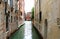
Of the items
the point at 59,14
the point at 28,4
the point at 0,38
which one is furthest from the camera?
the point at 28,4

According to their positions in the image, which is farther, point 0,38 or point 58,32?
point 0,38

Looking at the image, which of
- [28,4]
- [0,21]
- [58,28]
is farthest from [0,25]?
[28,4]

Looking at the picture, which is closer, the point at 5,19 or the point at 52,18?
the point at 52,18

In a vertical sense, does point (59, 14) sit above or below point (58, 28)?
above

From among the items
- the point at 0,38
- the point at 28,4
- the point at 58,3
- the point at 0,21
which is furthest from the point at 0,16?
the point at 28,4

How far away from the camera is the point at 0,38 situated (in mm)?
8141

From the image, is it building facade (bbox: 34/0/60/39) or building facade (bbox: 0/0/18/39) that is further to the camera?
building facade (bbox: 0/0/18/39)

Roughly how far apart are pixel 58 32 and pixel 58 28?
0.12 meters

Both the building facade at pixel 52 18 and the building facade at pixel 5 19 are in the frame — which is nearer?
the building facade at pixel 52 18

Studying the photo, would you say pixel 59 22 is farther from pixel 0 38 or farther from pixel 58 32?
pixel 0 38

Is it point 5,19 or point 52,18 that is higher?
point 52,18

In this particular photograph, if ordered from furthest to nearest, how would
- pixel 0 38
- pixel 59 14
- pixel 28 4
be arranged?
1. pixel 28 4
2. pixel 0 38
3. pixel 59 14

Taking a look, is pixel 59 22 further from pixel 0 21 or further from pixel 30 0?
pixel 30 0

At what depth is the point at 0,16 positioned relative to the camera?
8.26 m
